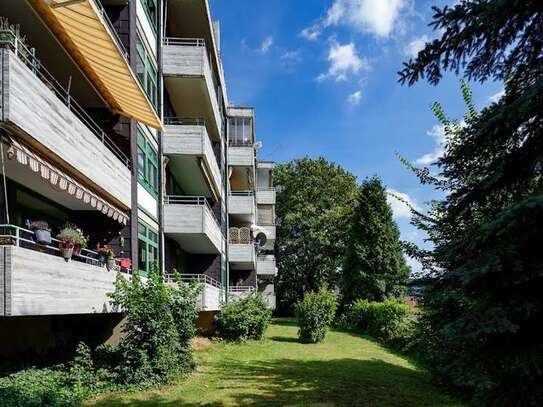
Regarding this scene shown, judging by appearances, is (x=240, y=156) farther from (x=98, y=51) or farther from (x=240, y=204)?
(x=98, y=51)

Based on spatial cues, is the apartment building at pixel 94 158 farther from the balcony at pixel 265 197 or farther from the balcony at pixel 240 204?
the balcony at pixel 265 197

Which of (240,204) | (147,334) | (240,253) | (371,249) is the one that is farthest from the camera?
(371,249)

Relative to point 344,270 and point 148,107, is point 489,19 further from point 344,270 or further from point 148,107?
point 344,270

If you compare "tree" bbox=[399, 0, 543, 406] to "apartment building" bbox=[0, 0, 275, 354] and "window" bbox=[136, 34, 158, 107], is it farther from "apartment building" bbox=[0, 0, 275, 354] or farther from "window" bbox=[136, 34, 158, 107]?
"window" bbox=[136, 34, 158, 107]

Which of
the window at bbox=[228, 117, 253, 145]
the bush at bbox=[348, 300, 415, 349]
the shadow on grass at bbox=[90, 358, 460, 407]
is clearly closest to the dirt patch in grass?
the shadow on grass at bbox=[90, 358, 460, 407]

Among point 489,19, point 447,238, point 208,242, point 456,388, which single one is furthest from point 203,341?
point 489,19

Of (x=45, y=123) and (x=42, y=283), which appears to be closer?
(x=42, y=283)

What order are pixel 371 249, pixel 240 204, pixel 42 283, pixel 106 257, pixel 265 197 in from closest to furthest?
pixel 42 283
pixel 106 257
pixel 240 204
pixel 371 249
pixel 265 197

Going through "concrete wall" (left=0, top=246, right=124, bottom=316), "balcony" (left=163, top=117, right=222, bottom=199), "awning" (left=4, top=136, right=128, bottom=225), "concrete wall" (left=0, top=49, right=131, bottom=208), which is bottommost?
"concrete wall" (left=0, top=246, right=124, bottom=316)

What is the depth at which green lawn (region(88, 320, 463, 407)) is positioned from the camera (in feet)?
36.0

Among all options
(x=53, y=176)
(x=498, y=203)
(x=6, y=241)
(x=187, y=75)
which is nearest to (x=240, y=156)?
(x=187, y=75)

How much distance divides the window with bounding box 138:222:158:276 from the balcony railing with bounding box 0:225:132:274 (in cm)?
182

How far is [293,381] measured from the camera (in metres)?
13.7

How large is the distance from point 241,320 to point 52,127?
16.0m
